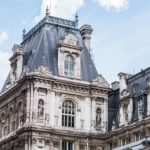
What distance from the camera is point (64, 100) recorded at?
7525 centimetres

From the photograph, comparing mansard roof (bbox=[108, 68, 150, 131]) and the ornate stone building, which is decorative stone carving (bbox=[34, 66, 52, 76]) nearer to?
the ornate stone building

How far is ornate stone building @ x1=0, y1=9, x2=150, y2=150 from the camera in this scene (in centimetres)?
7188

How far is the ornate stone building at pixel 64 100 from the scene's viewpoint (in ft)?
236

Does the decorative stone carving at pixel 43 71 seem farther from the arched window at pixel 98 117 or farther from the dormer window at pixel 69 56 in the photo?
the arched window at pixel 98 117

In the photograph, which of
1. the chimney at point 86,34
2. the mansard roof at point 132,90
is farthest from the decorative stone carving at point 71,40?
the mansard roof at point 132,90

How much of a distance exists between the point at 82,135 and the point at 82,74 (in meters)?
8.59

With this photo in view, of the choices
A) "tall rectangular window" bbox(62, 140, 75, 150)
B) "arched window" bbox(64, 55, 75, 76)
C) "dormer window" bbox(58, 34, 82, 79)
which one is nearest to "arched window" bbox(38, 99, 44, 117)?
"tall rectangular window" bbox(62, 140, 75, 150)

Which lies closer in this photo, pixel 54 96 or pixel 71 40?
pixel 54 96

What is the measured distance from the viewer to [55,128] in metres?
73.1

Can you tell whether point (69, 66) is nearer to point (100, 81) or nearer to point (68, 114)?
point (100, 81)

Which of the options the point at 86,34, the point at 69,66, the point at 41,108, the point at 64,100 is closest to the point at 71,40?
the point at 69,66

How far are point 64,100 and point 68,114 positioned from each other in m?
1.88

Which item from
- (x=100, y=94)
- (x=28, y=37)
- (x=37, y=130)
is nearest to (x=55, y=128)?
(x=37, y=130)

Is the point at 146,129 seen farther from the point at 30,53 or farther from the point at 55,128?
the point at 30,53
